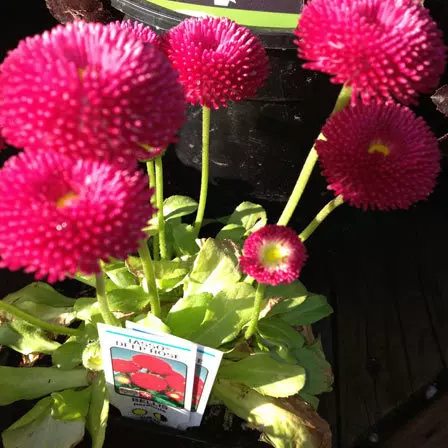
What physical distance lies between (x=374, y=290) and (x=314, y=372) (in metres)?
0.42

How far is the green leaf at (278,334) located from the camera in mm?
873

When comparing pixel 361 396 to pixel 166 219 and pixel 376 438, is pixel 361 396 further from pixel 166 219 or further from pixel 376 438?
pixel 166 219

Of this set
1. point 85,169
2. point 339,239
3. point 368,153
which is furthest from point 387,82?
point 339,239

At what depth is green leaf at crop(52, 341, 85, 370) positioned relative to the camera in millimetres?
835

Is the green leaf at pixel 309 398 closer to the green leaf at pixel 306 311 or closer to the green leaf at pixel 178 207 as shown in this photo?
the green leaf at pixel 306 311

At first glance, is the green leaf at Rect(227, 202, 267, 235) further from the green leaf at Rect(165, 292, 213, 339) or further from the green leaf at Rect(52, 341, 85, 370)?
the green leaf at Rect(52, 341, 85, 370)

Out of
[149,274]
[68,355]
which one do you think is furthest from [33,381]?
[149,274]

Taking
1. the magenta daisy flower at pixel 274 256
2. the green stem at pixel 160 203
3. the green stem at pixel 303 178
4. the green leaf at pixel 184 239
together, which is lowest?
the green leaf at pixel 184 239

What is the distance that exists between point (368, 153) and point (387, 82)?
8 cm

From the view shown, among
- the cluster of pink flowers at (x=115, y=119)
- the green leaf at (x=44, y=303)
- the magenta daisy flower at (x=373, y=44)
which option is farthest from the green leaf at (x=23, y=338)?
the magenta daisy flower at (x=373, y=44)

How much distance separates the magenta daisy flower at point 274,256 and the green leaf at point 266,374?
24 cm

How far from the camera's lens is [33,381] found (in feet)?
2.72

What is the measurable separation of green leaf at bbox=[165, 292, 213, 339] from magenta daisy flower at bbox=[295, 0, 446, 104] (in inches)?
15.9

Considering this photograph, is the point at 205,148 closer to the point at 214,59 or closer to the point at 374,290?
the point at 214,59
